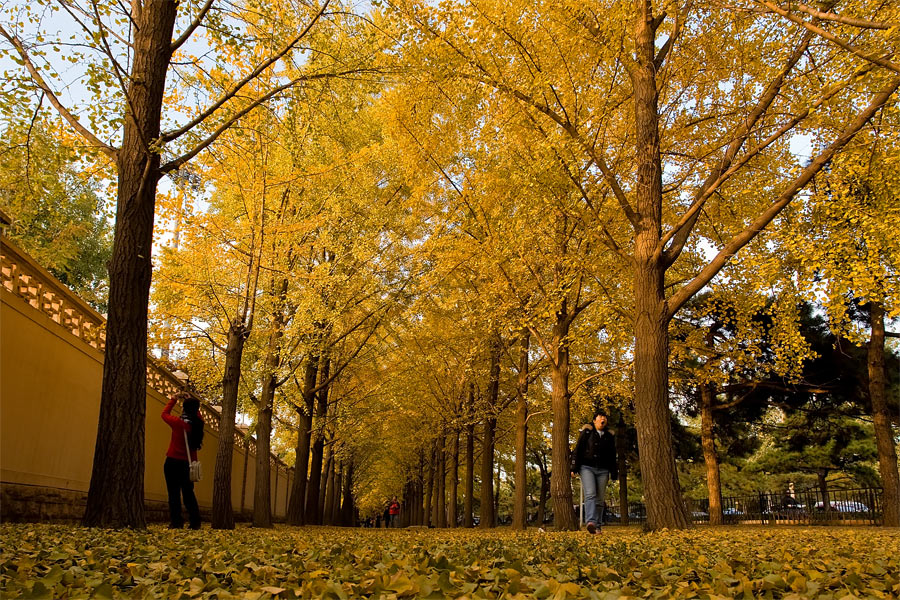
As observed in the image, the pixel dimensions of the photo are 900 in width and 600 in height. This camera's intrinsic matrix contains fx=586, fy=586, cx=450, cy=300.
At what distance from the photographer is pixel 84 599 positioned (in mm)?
2068

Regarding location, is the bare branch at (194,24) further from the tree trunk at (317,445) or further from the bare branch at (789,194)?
the tree trunk at (317,445)

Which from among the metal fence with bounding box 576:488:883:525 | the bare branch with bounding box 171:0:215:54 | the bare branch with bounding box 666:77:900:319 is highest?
the bare branch with bounding box 171:0:215:54

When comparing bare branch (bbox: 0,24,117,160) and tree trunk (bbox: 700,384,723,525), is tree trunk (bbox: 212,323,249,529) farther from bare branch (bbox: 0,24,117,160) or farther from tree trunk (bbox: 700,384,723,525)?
tree trunk (bbox: 700,384,723,525)

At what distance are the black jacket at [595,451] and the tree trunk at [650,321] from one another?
103cm

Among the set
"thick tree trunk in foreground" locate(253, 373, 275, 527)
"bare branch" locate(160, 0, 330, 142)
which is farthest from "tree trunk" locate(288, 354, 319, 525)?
"bare branch" locate(160, 0, 330, 142)

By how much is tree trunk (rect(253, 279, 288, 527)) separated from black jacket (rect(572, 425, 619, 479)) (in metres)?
6.24

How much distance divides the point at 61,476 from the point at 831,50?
489 inches

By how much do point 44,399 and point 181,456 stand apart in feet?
6.11

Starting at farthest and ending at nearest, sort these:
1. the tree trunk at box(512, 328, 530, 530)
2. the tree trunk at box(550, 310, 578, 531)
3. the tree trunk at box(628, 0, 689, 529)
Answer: the tree trunk at box(512, 328, 530, 530)
the tree trunk at box(550, 310, 578, 531)
the tree trunk at box(628, 0, 689, 529)

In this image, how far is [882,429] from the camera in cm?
1365

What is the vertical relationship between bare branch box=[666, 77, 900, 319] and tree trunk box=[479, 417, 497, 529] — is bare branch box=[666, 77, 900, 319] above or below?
above

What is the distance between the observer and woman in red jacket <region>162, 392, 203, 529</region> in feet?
26.5

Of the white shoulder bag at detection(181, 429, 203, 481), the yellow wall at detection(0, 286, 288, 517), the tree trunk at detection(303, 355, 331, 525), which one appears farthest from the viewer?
the tree trunk at detection(303, 355, 331, 525)

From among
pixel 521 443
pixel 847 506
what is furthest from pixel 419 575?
pixel 847 506
